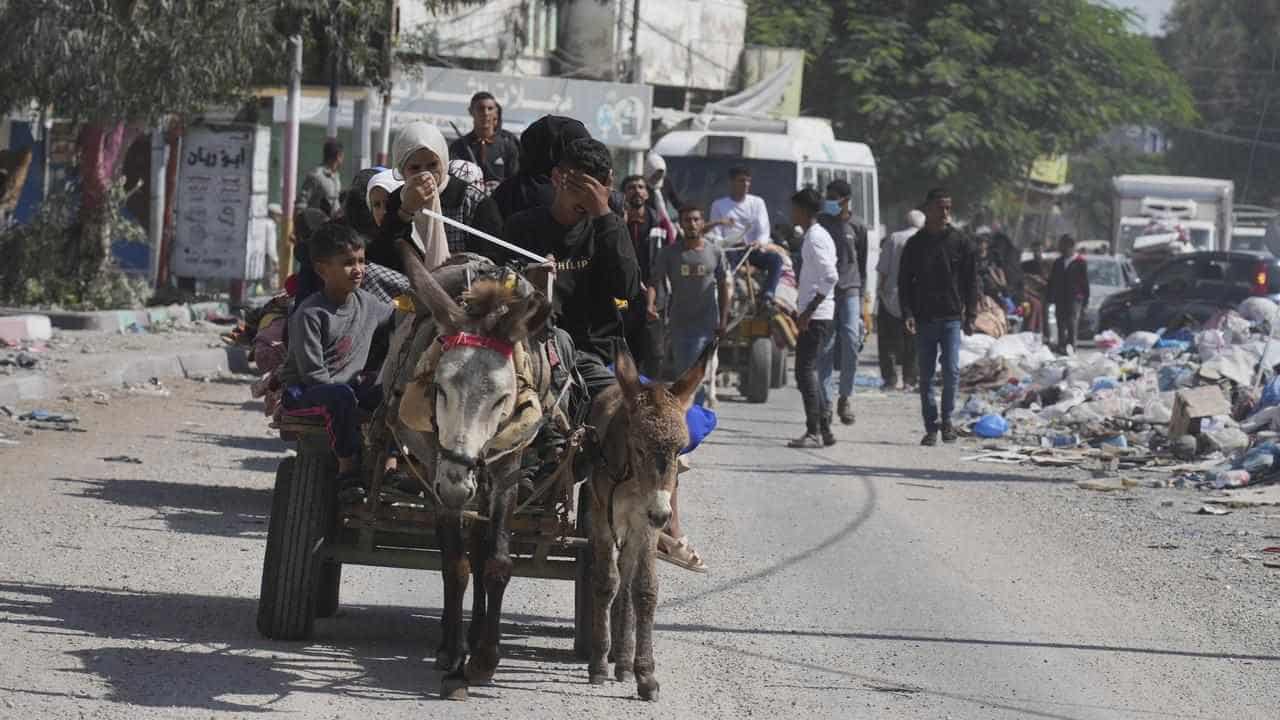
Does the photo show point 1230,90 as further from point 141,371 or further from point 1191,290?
point 141,371

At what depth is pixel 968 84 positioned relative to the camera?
43438 mm

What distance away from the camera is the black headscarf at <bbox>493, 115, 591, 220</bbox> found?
7.78 meters

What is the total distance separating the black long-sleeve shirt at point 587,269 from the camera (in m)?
7.24

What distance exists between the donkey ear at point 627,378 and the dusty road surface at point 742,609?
1.09 m

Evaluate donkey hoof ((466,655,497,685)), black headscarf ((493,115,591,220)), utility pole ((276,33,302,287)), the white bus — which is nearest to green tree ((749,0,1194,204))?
the white bus

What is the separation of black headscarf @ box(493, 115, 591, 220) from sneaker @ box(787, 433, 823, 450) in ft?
25.0

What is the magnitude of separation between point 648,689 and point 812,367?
28.9ft

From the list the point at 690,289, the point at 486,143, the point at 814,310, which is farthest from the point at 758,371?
the point at 486,143

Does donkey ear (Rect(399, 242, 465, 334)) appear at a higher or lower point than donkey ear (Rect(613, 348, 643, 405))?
higher

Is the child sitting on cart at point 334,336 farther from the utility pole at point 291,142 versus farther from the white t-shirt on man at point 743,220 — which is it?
the utility pole at point 291,142

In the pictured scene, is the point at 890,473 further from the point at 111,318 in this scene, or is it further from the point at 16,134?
the point at 16,134

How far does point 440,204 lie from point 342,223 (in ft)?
1.41

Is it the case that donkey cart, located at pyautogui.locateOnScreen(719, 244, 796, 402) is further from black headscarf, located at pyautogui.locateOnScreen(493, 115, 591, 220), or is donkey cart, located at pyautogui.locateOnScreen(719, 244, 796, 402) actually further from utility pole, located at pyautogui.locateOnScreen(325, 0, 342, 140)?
black headscarf, located at pyautogui.locateOnScreen(493, 115, 591, 220)

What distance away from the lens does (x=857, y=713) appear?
658cm
